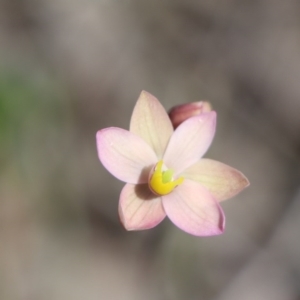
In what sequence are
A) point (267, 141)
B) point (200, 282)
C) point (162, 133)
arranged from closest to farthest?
point (162, 133) → point (200, 282) → point (267, 141)

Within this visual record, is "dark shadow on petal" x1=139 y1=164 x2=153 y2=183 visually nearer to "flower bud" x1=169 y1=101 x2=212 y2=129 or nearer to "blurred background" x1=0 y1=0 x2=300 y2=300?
"flower bud" x1=169 y1=101 x2=212 y2=129

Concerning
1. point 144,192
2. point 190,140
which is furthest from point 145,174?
point 190,140

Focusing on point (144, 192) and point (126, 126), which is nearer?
point (144, 192)

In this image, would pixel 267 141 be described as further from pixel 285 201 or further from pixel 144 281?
pixel 144 281

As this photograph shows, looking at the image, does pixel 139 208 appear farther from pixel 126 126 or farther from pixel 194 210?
pixel 126 126

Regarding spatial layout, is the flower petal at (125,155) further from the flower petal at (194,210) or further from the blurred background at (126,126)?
the blurred background at (126,126)

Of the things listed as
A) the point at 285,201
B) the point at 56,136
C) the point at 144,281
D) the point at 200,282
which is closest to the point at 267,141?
the point at 285,201

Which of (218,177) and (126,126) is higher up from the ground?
(218,177)

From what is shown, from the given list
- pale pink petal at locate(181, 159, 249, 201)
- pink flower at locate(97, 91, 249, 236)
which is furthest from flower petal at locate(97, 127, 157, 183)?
pale pink petal at locate(181, 159, 249, 201)

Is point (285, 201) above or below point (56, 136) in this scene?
above
